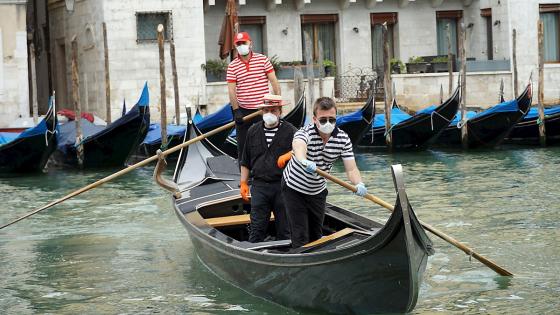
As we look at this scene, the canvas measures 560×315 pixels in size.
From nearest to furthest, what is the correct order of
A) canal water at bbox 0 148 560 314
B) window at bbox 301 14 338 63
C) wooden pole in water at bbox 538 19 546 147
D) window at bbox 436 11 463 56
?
1. canal water at bbox 0 148 560 314
2. wooden pole in water at bbox 538 19 546 147
3. window at bbox 301 14 338 63
4. window at bbox 436 11 463 56

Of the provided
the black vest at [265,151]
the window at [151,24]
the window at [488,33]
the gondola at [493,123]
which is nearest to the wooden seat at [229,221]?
the black vest at [265,151]

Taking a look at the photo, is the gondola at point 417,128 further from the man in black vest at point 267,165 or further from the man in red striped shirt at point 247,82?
the man in black vest at point 267,165

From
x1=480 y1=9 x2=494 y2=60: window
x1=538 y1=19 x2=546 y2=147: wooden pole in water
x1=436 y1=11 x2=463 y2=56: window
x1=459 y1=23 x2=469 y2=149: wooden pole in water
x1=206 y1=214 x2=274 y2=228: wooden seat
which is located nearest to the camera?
x1=206 y1=214 x2=274 y2=228: wooden seat

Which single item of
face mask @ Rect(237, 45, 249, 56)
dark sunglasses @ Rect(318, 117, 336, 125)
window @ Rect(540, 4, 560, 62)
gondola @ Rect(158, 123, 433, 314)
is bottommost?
gondola @ Rect(158, 123, 433, 314)

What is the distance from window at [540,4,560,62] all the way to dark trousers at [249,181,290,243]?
440 inches

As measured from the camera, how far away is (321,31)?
1552 cm

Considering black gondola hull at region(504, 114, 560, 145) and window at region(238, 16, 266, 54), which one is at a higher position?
window at region(238, 16, 266, 54)

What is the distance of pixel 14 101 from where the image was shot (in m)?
12.7

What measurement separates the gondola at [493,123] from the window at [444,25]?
3673 mm

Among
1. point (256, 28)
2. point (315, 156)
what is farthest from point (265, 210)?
point (256, 28)

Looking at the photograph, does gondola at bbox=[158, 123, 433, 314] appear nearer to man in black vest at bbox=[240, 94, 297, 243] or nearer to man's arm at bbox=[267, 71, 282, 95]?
man in black vest at bbox=[240, 94, 297, 243]

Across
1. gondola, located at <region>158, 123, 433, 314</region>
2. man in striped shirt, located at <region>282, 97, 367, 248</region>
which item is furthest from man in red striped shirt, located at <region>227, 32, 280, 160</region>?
man in striped shirt, located at <region>282, 97, 367, 248</region>

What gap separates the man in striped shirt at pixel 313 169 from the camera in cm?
410

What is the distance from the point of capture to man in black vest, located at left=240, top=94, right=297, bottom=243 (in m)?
4.64
